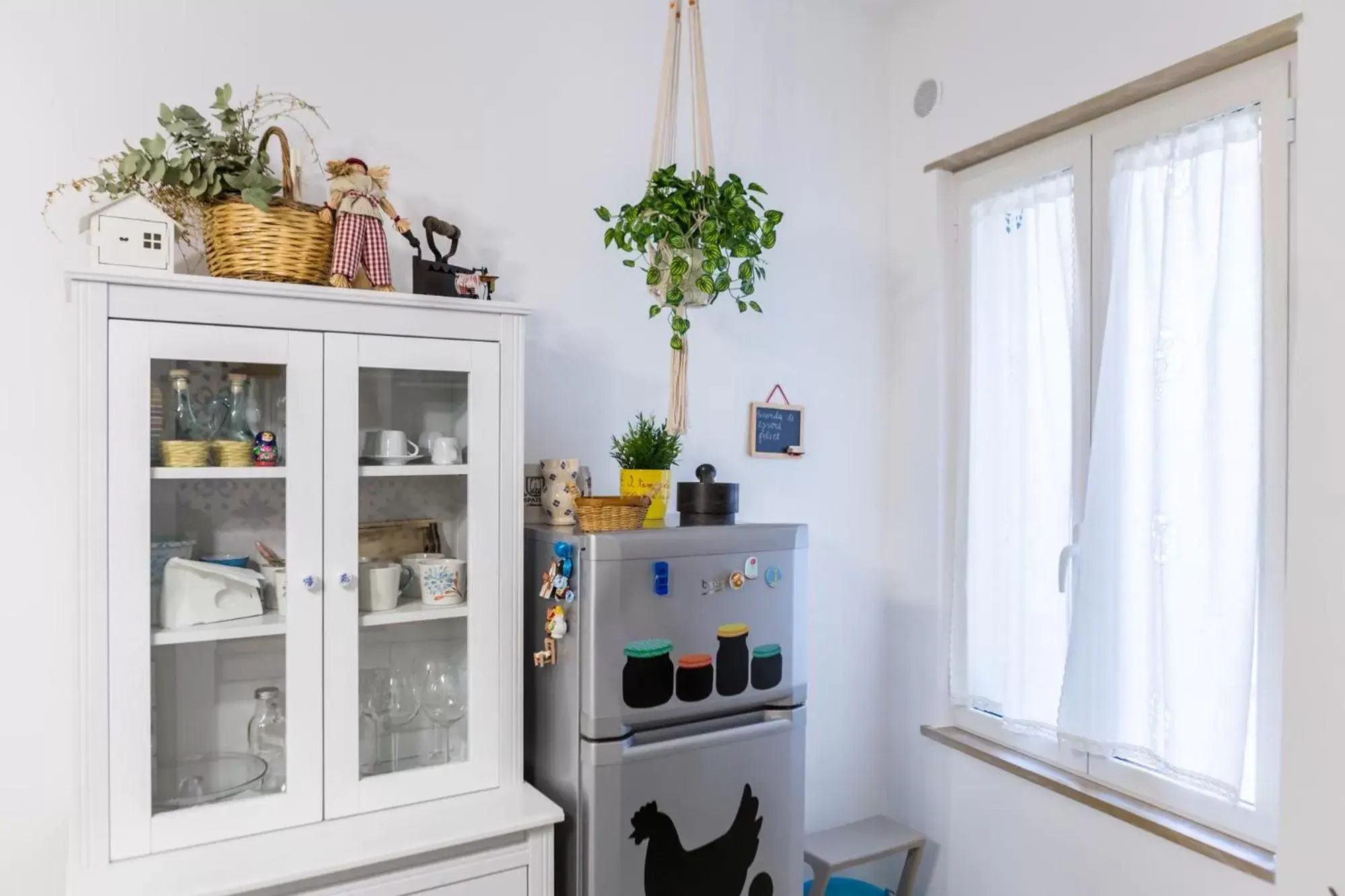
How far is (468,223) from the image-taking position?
2.19m

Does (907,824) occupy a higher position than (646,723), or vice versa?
(646,723)

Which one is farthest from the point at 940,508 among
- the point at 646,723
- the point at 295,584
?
the point at 295,584

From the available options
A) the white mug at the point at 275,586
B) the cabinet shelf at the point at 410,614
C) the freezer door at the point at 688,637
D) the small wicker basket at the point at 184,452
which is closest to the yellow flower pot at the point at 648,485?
the freezer door at the point at 688,637

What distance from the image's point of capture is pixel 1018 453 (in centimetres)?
245

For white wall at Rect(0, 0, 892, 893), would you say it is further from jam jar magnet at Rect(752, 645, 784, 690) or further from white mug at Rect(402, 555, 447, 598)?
jam jar magnet at Rect(752, 645, 784, 690)

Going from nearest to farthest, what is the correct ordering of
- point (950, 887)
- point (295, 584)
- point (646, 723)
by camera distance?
point (295, 584) < point (646, 723) < point (950, 887)

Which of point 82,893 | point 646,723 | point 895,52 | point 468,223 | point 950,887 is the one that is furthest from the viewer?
point 895,52

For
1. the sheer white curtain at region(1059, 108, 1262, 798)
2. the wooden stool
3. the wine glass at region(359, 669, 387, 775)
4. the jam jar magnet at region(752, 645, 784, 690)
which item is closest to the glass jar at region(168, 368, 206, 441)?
the wine glass at region(359, 669, 387, 775)

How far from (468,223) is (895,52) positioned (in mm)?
1581

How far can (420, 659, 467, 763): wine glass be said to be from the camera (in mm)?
→ 1844

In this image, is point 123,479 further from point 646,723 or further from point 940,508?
point 940,508

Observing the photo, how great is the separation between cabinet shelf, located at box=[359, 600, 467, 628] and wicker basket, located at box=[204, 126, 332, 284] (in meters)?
0.67

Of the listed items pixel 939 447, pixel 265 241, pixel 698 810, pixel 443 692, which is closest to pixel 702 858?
pixel 698 810

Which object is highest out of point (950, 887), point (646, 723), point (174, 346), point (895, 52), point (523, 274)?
point (895, 52)
